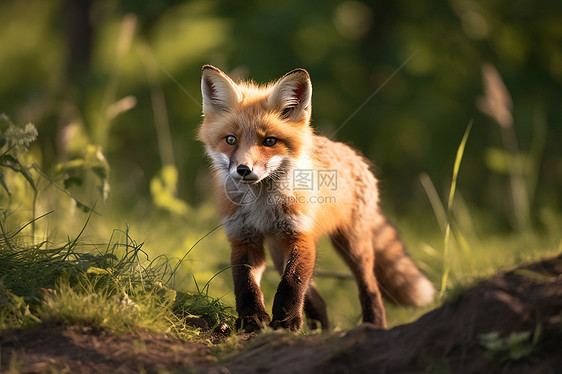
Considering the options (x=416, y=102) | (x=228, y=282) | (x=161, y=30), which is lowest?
(x=228, y=282)

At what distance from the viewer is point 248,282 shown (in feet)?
12.3

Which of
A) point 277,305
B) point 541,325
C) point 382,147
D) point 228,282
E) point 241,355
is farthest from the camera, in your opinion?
point 382,147

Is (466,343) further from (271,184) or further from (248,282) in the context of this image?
(271,184)

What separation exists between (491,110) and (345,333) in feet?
11.7

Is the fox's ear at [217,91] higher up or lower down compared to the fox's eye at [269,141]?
higher up

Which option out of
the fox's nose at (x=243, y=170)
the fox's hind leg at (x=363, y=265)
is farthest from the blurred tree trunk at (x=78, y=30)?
the fox's nose at (x=243, y=170)

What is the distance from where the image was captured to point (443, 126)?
889cm

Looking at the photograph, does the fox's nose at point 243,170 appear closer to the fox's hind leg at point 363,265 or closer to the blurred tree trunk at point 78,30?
the fox's hind leg at point 363,265

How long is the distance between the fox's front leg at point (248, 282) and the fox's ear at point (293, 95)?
2.99 ft

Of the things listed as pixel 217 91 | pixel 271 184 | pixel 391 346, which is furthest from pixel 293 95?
pixel 391 346

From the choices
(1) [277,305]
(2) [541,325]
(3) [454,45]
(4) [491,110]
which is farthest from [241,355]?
(3) [454,45]

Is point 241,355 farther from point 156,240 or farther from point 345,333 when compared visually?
point 156,240

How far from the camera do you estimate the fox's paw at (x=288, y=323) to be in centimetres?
358

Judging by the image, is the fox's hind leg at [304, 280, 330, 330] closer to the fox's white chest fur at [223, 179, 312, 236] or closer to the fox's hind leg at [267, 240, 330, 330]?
the fox's hind leg at [267, 240, 330, 330]
